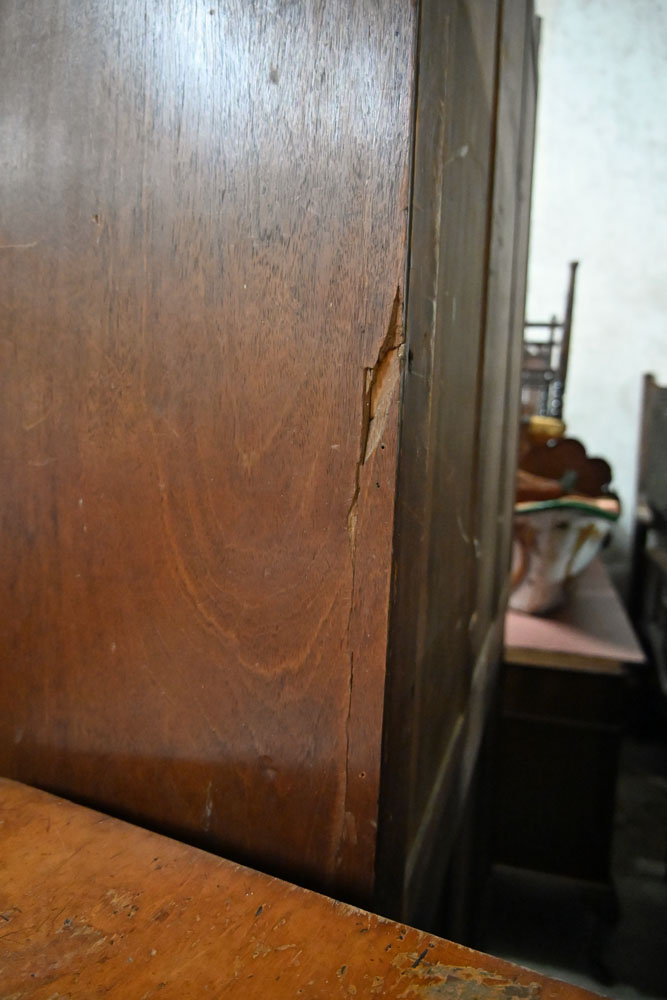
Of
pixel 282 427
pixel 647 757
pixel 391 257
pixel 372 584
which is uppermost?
pixel 391 257

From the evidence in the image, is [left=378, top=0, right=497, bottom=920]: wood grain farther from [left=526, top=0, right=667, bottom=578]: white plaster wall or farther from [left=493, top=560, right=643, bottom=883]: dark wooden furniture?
[left=526, top=0, right=667, bottom=578]: white plaster wall

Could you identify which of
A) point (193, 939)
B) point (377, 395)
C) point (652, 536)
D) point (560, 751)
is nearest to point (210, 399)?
point (377, 395)

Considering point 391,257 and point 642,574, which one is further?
point 642,574

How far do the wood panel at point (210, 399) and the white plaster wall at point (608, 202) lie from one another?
15.1 ft

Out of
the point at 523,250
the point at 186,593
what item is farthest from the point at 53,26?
the point at 523,250

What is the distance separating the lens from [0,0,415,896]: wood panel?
596 mm

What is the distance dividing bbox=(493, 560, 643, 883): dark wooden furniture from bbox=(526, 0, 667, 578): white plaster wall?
282cm

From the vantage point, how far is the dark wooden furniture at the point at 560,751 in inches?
89.1

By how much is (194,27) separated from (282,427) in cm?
35

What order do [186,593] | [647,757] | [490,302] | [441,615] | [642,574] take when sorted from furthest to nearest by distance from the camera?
[642,574] → [647,757] → [490,302] → [441,615] → [186,593]

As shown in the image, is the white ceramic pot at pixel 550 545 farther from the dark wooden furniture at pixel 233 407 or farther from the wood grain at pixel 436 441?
the dark wooden furniture at pixel 233 407

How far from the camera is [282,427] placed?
63 centimetres

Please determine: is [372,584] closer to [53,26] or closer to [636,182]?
[53,26]

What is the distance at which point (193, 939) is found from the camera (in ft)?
1.80
